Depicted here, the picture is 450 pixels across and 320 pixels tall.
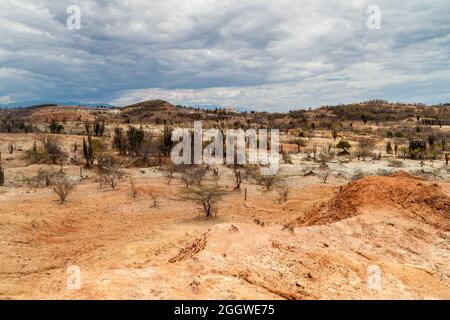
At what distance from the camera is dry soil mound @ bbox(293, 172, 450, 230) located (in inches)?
568

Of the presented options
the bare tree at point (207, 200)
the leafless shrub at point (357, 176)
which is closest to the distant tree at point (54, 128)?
the bare tree at point (207, 200)

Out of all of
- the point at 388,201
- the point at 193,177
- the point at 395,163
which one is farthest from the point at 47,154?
the point at 395,163

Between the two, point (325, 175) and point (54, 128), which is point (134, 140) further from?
point (325, 175)

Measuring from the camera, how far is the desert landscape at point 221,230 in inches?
326

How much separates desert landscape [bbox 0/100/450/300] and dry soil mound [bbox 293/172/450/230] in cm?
7

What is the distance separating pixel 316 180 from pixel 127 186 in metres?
16.2

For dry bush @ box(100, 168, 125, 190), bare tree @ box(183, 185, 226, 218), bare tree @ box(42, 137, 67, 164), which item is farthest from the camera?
bare tree @ box(42, 137, 67, 164)

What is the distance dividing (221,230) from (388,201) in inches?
306

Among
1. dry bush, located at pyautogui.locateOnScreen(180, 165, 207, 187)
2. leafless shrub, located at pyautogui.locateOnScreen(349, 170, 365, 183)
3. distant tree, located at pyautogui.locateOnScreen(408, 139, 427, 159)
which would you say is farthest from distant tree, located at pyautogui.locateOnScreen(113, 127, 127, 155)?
distant tree, located at pyautogui.locateOnScreen(408, 139, 427, 159)

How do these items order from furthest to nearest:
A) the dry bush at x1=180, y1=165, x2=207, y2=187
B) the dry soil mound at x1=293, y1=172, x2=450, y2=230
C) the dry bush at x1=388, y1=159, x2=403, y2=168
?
the dry bush at x1=388, y1=159, x2=403, y2=168 → the dry bush at x1=180, y1=165, x2=207, y2=187 → the dry soil mound at x1=293, y1=172, x2=450, y2=230

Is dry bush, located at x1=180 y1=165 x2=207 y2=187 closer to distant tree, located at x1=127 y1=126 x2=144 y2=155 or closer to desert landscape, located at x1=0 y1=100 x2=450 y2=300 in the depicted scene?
desert landscape, located at x1=0 y1=100 x2=450 y2=300

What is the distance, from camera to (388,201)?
15.3 meters

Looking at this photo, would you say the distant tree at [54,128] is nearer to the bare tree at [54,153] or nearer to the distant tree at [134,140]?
the bare tree at [54,153]

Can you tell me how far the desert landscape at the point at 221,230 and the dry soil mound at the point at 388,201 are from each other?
0.22ft
